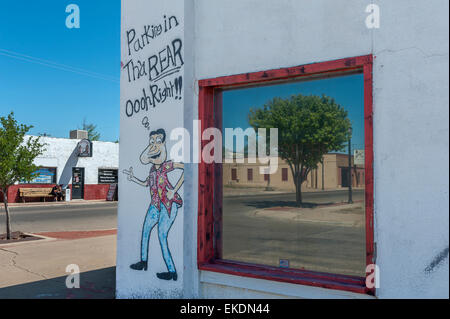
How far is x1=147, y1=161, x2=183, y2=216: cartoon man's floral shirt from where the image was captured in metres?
5.43

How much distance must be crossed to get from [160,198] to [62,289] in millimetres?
2571

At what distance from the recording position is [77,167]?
2936 cm

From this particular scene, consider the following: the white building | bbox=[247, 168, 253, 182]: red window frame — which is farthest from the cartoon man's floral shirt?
bbox=[247, 168, 253, 182]: red window frame

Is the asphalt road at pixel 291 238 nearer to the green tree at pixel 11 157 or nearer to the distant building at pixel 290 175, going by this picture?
the distant building at pixel 290 175

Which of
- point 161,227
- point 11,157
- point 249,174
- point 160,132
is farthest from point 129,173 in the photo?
point 11,157

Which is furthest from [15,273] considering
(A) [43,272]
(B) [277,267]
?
(B) [277,267]

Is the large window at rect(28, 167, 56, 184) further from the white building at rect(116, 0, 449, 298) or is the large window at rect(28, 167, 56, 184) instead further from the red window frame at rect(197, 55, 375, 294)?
the red window frame at rect(197, 55, 375, 294)

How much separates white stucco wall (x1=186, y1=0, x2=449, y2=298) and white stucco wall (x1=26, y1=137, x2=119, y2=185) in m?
26.1

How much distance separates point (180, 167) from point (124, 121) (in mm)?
1337

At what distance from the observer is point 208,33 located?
5484 millimetres

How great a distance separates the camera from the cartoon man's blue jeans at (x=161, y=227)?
5.39m

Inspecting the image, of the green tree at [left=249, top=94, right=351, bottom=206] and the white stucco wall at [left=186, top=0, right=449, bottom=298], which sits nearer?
the white stucco wall at [left=186, top=0, right=449, bottom=298]

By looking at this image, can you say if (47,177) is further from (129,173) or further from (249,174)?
(249,174)
